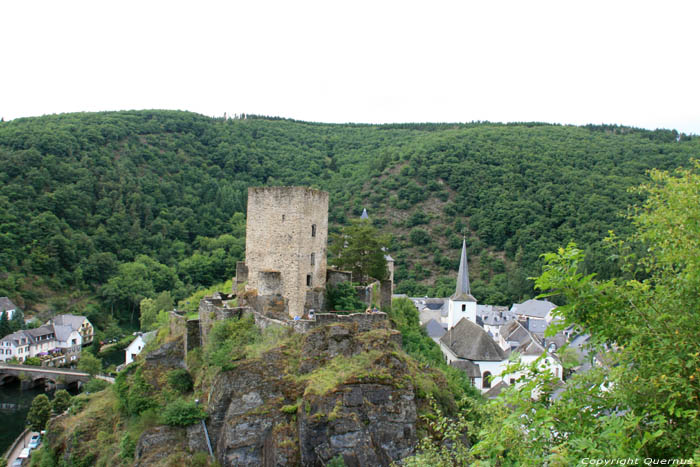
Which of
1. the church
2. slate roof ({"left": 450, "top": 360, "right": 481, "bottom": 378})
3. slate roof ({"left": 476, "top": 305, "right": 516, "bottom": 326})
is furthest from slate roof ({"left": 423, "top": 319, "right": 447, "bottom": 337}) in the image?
slate roof ({"left": 476, "top": 305, "right": 516, "bottom": 326})

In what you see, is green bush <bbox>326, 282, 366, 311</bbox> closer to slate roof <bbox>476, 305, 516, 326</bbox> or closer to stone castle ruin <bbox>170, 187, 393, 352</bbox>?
stone castle ruin <bbox>170, 187, 393, 352</bbox>

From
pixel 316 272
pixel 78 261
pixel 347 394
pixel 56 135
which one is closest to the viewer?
pixel 347 394

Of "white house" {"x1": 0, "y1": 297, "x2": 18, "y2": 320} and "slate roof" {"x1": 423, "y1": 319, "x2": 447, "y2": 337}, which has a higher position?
"slate roof" {"x1": 423, "y1": 319, "x2": 447, "y2": 337}

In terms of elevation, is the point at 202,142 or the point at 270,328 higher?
the point at 202,142

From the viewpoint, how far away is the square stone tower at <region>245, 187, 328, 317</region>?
2348cm

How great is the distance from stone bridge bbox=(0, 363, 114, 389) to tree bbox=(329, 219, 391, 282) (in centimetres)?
3194

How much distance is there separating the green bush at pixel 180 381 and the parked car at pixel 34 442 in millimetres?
18263

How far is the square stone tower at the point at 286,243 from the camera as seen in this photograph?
2348 centimetres

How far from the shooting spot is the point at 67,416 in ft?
86.1

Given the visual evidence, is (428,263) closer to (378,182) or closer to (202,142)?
(378,182)

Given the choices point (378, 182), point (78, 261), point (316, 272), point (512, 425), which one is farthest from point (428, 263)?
point (512, 425)

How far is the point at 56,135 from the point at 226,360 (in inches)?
3180

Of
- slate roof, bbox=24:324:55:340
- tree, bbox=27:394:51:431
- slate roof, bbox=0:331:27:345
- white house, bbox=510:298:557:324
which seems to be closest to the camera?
tree, bbox=27:394:51:431

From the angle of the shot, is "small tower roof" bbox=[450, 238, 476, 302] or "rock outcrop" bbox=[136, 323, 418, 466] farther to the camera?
"small tower roof" bbox=[450, 238, 476, 302]
